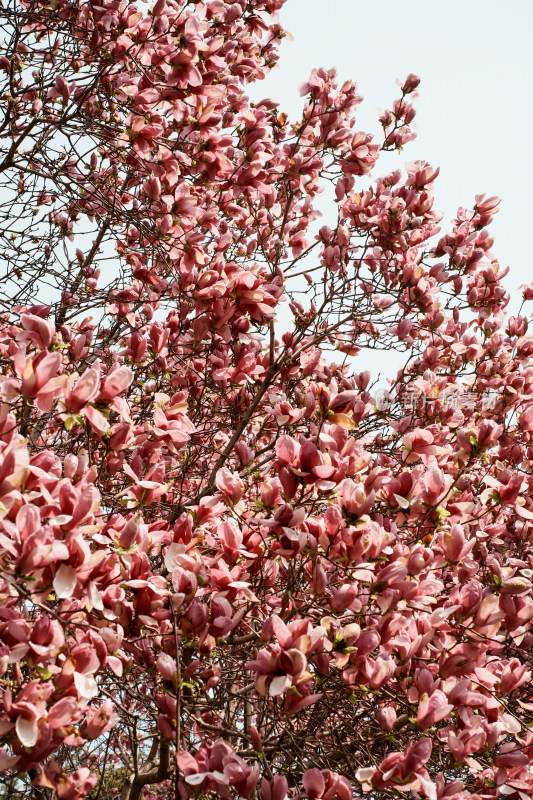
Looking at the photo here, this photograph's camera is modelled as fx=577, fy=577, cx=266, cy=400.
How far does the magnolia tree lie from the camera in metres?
1.41

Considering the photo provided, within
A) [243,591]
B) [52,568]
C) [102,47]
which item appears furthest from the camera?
[102,47]

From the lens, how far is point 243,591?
5.55 feet

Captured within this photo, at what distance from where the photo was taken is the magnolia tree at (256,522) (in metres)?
1.41

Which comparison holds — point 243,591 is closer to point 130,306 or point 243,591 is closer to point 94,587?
point 94,587

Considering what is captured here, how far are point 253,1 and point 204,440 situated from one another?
277 cm

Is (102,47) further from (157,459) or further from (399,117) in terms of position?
(157,459)

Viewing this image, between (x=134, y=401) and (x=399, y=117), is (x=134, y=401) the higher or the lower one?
the lower one

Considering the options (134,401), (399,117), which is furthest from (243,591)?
(399,117)

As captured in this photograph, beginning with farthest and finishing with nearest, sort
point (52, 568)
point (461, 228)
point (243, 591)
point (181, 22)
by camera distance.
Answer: point (461, 228)
point (181, 22)
point (243, 591)
point (52, 568)

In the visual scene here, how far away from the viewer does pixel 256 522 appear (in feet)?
6.53

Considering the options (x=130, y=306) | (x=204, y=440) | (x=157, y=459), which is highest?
(x=130, y=306)

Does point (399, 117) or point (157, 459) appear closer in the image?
point (157, 459)

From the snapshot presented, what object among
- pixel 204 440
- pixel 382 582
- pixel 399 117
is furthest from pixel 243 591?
pixel 399 117

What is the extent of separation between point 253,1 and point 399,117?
1.17 metres
